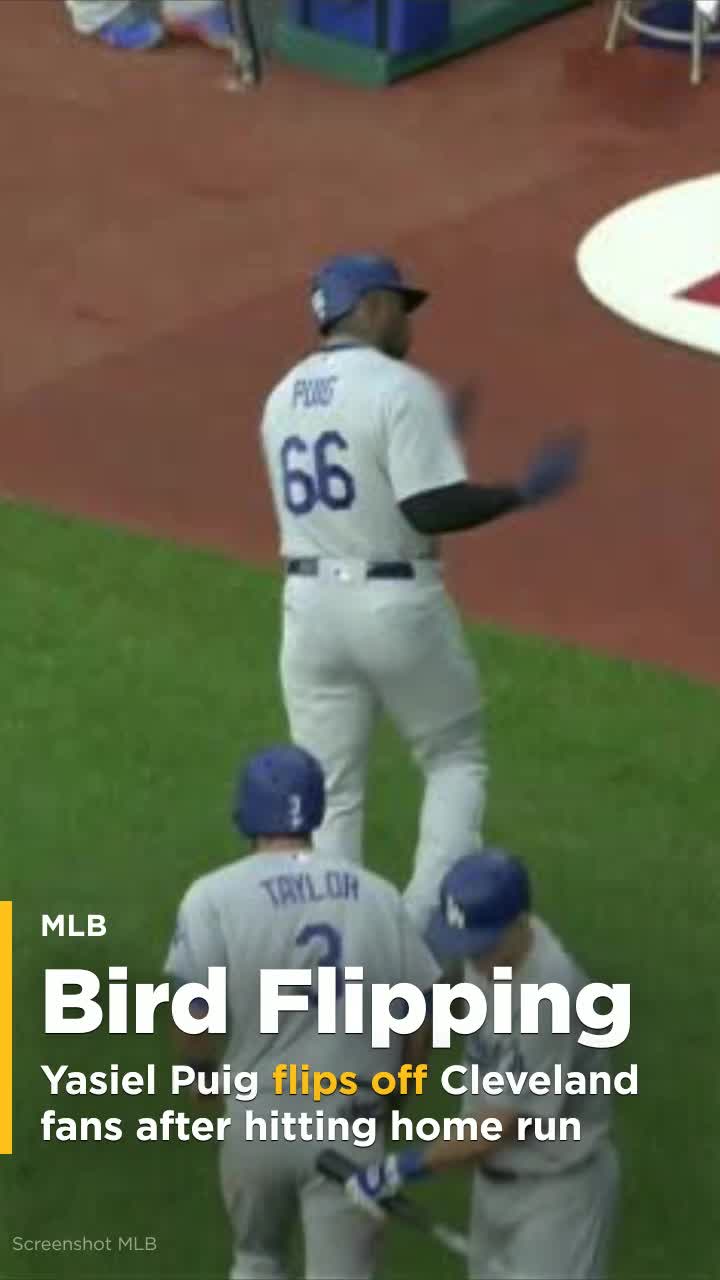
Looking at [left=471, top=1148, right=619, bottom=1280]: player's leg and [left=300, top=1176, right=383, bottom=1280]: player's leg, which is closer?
[left=471, top=1148, right=619, bottom=1280]: player's leg

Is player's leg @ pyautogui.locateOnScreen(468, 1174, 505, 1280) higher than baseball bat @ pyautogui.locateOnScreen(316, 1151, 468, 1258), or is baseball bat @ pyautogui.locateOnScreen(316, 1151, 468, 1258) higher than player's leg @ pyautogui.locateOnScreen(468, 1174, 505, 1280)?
baseball bat @ pyautogui.locateOnScreen(316, 1151, 468, 1258)

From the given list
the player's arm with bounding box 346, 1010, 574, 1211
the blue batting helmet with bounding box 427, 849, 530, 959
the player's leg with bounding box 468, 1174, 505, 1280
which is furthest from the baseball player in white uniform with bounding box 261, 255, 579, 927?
the player's arm with bounding box 346, 1010, 574, 1211

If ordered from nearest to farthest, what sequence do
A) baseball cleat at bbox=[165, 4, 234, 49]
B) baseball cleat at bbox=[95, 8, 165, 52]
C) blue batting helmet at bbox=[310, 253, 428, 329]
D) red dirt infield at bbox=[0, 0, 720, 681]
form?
1. blue batting helmet at bbox=[310, 253, 428, 329]
2. red dirt infield at bbox=[0, 0, 720, 681]
3. baseball cleat at bbox=[165, 4, 234, 49]
4. baseball cleat at bbox=[95, 8, 165, 52]

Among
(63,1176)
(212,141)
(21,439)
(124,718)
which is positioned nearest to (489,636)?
(124,718)

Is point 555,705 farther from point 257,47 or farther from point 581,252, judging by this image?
point 257,47

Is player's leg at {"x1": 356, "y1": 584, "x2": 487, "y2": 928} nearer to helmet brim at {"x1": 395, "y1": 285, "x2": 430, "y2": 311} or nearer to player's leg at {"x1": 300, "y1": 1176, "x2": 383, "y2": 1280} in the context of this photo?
helmet brim at {"x1": 395, "y1": 285, "x2": 430, "y2": 311}

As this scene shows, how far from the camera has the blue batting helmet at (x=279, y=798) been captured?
8828mm

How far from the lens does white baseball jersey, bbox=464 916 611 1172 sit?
331 inches

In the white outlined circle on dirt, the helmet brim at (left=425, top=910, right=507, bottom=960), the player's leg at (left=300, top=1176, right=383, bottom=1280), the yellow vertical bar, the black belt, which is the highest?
the black belt

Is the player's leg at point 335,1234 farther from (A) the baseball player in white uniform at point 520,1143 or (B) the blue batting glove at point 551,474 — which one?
Answer: (B) the blue batting glove at point 551,474

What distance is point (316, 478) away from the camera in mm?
10250

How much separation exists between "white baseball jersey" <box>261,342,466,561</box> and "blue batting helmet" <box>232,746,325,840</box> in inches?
56.7

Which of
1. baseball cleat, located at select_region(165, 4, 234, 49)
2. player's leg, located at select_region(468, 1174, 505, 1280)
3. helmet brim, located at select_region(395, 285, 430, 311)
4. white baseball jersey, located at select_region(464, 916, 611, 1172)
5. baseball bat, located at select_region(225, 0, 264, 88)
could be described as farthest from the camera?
baseball cleat, located at select_region(165, 4, 234, 49)

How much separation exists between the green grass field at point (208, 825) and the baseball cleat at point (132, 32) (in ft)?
19.9
